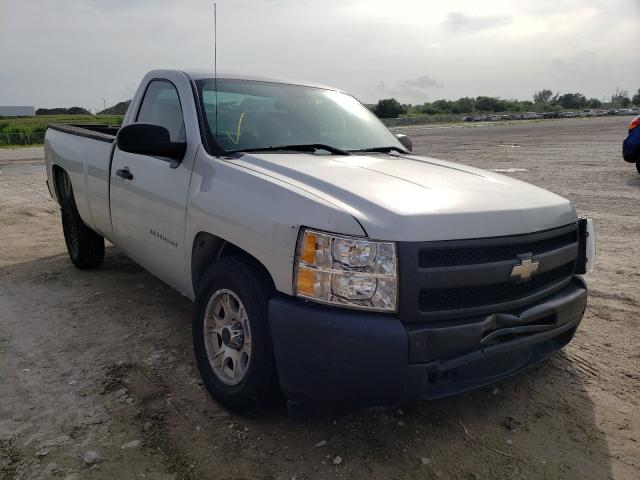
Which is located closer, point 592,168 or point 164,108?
point 164,108

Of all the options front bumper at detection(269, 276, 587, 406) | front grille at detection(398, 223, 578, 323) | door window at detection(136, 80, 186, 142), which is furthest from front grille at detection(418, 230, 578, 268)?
door window at detection(136, 80, 186, 142)

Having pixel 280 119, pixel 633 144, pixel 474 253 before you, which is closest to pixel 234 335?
pixel 474 253

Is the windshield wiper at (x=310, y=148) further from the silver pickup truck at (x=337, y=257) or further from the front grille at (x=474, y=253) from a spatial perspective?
the front grille at (x=474, y=253)

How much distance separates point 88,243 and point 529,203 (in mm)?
4148

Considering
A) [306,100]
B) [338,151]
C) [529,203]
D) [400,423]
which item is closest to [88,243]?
[306,100]

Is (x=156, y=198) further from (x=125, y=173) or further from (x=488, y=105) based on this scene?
(x=488, y=105)

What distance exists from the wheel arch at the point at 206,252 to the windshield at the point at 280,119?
55 cm

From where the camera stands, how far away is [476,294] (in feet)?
7.77

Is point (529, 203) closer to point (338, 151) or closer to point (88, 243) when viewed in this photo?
point (338, 151)

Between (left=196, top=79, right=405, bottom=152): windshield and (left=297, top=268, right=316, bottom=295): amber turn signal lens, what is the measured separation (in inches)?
46.5

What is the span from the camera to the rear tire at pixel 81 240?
5176mm

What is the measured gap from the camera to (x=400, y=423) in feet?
8.89

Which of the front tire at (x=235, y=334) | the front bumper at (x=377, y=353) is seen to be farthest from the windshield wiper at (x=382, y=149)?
the front bumper at (x=377, y=353)

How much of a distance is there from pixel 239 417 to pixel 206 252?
2.99 feet
